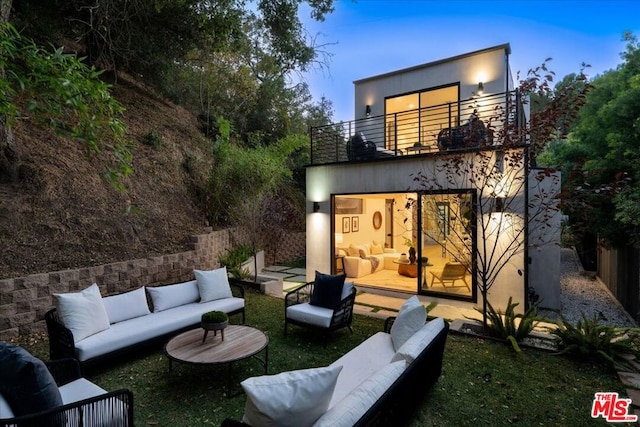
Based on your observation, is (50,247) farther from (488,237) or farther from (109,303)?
(488,237)

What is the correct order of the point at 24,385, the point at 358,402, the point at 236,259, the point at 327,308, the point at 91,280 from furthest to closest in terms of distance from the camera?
the point at 236,259 < the point at 91,280 < the point at 327,308 < the point at 24,385 < the point at 358,402

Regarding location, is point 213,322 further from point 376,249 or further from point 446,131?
point 376,249

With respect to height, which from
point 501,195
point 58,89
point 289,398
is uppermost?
point 58,89

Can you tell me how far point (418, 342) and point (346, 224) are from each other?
6.42 meters

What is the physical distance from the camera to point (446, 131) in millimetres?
6594

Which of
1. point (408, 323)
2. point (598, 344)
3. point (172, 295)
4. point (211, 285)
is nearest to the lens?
point (408, 323)

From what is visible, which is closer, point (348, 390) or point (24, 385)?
point (24, 385)

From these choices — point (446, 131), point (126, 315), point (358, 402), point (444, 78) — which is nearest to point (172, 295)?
point (126, 315)

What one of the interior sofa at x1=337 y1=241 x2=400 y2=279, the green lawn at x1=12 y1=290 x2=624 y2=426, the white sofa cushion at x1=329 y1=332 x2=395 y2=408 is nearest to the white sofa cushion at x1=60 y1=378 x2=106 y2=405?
the green lawn at x1=12 y1=290 x2=624 y2=426

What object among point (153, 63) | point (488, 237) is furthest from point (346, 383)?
point (153, 63)

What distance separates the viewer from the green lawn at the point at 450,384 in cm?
295

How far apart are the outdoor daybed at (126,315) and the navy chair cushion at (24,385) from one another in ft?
5.08

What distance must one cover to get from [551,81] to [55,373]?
6.41m

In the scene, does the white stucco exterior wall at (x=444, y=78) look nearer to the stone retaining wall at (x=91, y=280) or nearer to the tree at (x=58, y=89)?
the stone retaining wall at (x=91, y=280)
